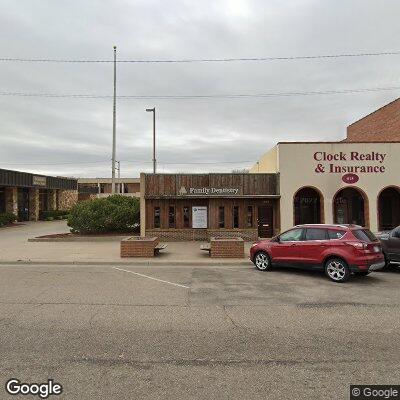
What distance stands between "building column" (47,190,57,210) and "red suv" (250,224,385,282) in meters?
37.3

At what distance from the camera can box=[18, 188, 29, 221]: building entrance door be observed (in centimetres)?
3747

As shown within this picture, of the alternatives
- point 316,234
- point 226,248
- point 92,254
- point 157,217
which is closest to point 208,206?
point 157,217

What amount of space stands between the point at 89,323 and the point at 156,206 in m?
13.5

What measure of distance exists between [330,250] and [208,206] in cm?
995

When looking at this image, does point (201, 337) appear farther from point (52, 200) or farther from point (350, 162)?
point (52, 200)

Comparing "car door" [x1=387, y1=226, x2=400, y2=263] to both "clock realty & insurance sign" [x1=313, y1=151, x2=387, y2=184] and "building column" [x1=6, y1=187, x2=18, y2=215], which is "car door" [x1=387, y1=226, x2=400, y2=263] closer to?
"clock realty & insurance sign" [x1=313, y1=151, x2=387, y2=184]

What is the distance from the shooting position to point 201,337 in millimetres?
5582

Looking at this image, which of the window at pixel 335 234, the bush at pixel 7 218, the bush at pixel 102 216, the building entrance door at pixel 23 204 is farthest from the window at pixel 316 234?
the building entrance door at pixel 23 204

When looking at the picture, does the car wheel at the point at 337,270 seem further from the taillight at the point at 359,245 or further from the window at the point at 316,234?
the window at the point at 316,234

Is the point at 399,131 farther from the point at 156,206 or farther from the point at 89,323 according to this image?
the point at 89,323

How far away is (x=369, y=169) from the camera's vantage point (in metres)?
18.7

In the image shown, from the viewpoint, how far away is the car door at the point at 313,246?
Answer: 10219mm

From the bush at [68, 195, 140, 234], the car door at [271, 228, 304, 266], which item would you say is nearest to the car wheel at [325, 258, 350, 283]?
the car door at [271, 228, 304, 266]

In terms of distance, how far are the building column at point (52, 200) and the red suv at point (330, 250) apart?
3734 centimetres
